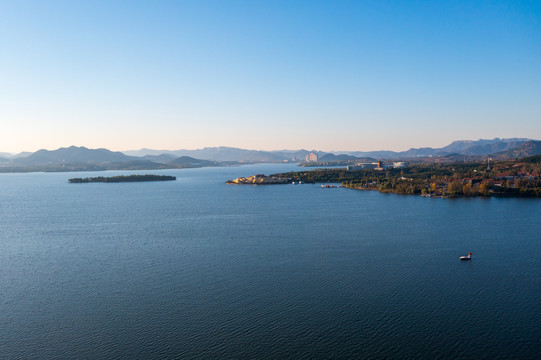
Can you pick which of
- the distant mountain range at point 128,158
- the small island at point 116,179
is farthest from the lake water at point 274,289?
the distant mountain range at point 128,158

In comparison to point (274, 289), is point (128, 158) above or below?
above

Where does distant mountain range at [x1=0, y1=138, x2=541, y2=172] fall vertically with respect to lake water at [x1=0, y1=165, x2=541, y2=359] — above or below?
above

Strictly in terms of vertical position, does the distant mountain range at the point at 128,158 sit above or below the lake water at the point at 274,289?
above

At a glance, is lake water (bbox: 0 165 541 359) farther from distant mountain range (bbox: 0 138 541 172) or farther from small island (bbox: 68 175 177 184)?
distant mountain range (bbox: 0 138 541 172)

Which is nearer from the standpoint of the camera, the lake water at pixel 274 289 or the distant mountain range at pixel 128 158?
the lake water at pixel 274 289

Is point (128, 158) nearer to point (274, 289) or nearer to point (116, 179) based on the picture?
point (116, 179)

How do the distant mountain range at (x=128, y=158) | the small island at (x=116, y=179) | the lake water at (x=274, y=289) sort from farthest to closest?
the distant mountain range at (x=128, y=158) → the small island at (x=116, y=179) → the lake water at (x=274, y=289)

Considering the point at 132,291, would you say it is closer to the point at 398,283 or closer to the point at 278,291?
the point at 278,291

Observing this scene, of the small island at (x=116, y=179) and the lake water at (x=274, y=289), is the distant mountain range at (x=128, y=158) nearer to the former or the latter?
the small island at (x=116, y=179)

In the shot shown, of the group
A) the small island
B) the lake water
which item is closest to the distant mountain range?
the small island

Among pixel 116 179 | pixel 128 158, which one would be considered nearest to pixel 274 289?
pixel 116 179
